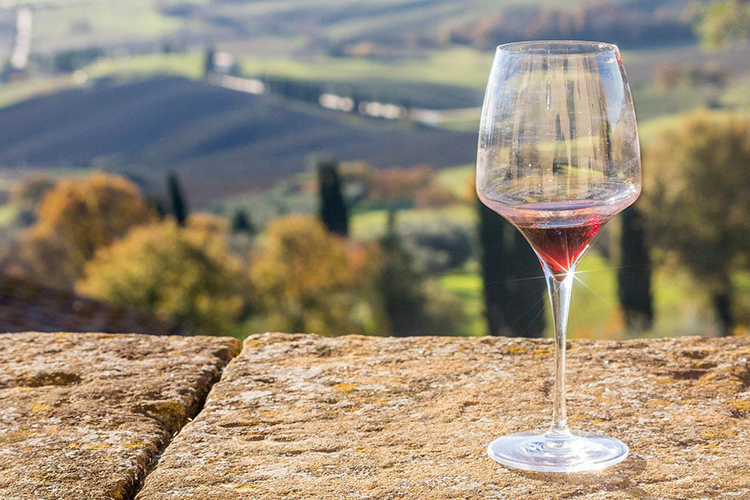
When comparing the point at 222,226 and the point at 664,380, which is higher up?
the point at 664,380

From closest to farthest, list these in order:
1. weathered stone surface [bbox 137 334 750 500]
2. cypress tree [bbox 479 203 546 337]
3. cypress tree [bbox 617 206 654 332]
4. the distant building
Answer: weathered stone surface [bbox 137 334 750 500] < the distant building < cypress tree [bbox 479 203 546 337] < cypress tree [bbox 617 206 654 332]

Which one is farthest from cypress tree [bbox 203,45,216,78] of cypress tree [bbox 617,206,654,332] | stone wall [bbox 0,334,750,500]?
stone wall [bbox 0,334,750,500]

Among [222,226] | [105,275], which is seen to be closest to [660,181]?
[105,275]

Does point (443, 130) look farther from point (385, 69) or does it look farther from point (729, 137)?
point (729, 137)

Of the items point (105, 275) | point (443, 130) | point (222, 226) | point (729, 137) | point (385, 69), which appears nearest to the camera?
point (729, 137)

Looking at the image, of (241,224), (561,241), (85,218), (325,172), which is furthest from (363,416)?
(241,224)

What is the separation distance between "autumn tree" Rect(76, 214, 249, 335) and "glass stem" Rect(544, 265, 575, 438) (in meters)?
38.0

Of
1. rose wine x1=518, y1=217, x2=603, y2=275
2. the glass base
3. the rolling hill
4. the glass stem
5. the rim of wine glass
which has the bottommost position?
the rolling hill

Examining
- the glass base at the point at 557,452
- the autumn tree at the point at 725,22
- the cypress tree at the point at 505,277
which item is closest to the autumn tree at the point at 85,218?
the cypress tree at the point at 505,277

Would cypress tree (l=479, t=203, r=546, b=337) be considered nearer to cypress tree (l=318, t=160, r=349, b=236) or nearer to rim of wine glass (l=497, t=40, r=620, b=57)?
cypress tree (l=318, t=160, r=349, b=236)

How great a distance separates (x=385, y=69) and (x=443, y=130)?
4074 centimetres

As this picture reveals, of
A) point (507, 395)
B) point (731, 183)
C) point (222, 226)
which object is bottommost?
point (222, 226)

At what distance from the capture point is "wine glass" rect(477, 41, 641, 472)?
4.67 ft

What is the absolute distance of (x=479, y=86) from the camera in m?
129
